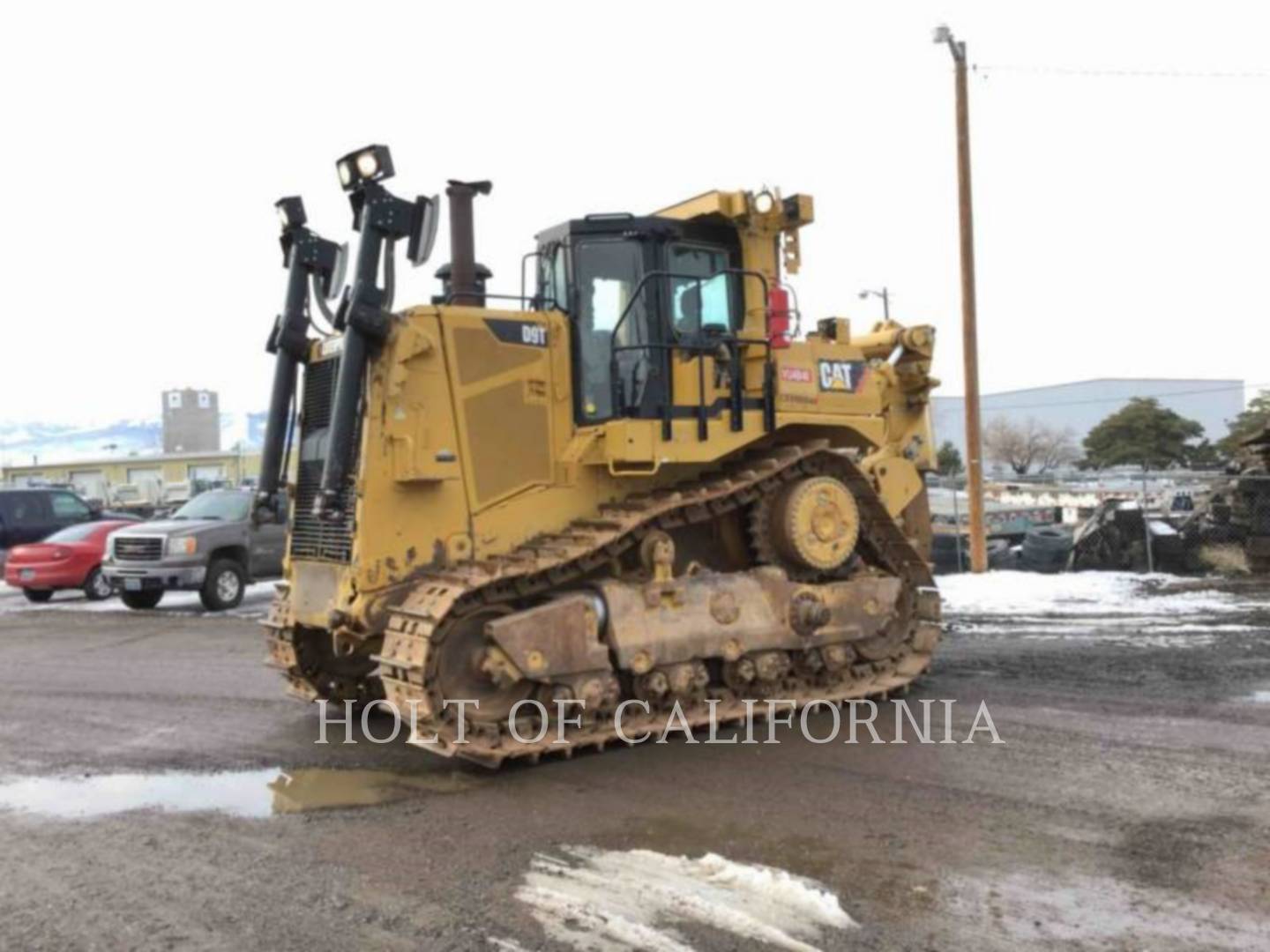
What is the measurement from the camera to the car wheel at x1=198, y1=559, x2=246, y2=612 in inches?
618

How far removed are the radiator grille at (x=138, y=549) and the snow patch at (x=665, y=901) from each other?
1218 cm

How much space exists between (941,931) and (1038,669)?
217 inches

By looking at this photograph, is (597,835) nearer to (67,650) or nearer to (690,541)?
(690,541)

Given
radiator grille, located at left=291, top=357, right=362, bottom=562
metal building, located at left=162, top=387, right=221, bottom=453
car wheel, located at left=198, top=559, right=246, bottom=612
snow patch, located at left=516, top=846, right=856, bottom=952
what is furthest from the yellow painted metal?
metal building, located at left=162, top=387, right=221, bottom=453

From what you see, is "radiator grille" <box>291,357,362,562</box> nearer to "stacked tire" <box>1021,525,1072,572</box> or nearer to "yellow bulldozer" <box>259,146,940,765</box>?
"yellow bulldozer" <box>259,146,940,765</box>

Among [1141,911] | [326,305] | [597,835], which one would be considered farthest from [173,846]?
[1141,911]

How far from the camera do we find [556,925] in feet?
14.1

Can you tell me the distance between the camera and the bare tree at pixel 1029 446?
74625 mm

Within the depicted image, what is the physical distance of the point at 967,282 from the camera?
53.7 feet

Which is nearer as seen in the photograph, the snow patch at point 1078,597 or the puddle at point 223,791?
the puddle at point 223,791

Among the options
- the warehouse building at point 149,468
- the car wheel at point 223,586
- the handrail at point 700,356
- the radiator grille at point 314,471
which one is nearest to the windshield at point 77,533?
the car wheel at point 223,586

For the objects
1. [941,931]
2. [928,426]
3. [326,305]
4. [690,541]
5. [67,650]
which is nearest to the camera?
[941,931]

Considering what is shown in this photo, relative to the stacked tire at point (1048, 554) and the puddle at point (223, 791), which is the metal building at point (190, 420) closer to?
the stacked tire at point (1048, 554)

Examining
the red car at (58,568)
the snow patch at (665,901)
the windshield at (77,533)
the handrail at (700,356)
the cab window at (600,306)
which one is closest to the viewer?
the snow patch at (665,901)
